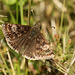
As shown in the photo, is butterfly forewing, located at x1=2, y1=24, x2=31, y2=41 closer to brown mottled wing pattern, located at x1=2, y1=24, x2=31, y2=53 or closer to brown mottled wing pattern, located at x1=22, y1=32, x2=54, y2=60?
brown mottled wing pattern, located at x1=2, y1=24, x2=31, y2=53

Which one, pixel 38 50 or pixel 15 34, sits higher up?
pixel 15 34

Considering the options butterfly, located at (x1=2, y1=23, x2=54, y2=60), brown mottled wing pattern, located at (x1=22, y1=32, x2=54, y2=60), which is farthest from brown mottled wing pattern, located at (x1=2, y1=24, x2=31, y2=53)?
brown mottled wing pattern, located at (x1=22, y1=32, x2=54, y2=60)

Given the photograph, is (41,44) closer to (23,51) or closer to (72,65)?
(23,51)

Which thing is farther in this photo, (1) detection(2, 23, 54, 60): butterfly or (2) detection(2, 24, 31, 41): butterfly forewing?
(2) detection(2, 24, 31, 41): butterfly forewing

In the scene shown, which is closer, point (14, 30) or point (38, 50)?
point (38, 50)

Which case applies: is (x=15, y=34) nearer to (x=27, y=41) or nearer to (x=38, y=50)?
(x=27, y=41)

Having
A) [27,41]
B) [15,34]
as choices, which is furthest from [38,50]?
[15,34]

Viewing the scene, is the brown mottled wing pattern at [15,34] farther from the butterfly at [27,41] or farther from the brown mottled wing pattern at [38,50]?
the brown mottled wing pattern at [38,50]

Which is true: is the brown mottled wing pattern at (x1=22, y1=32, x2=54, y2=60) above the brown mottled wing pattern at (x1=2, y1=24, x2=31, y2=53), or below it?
below
